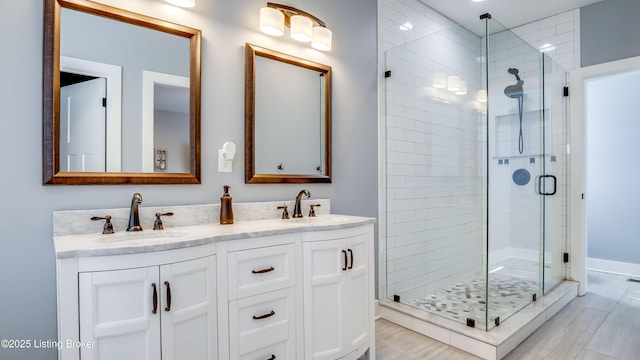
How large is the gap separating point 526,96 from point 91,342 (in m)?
3.57

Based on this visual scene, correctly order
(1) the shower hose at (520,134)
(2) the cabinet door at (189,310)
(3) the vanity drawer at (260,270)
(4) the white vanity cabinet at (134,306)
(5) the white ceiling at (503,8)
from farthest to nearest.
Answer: (5) the white ceiling at (503,8)
(1) the shower hose at (520,134)
(3) the vanity drawer at (260,270)
(2) the cabinet door at (189,310)
(4) the white vanity cabinet at (134,306)

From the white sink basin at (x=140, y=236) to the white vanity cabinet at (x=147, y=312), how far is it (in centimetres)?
20

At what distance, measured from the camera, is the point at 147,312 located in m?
1.20

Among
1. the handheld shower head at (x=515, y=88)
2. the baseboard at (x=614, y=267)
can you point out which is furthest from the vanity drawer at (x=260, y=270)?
the baseboard at (x=614, y=267)

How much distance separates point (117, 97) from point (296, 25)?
3.87ft

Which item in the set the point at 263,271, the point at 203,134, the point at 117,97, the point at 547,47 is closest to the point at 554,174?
the point at 547,47

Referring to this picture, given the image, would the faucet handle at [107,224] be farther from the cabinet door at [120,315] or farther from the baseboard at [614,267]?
the baseboard at [614,267]

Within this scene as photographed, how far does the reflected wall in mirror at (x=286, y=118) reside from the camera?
2070 millimetres

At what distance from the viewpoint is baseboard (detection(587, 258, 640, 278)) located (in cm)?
385

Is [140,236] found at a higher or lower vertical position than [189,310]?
higher

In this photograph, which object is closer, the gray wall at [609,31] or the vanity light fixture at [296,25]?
the vanity light fixture at [296,25]

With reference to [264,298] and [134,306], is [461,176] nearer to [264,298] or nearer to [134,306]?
[264,298]

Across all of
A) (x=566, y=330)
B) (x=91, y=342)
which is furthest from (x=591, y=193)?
(x=91, y=342)

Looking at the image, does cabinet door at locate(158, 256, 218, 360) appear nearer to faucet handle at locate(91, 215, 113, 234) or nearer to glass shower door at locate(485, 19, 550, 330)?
faucet handle at locate(91, 215, 113, 234)
